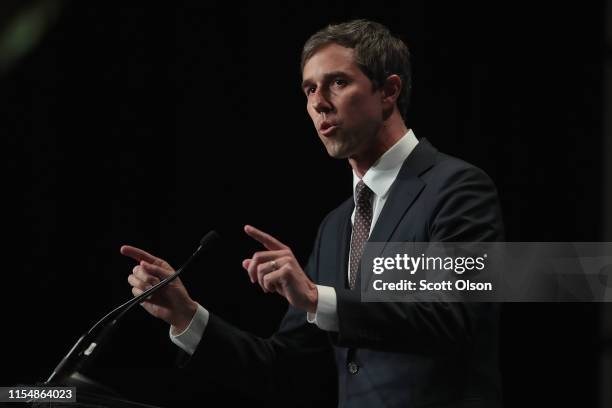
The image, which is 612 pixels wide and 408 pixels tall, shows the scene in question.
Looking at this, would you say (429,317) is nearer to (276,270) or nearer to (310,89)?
(276,270)

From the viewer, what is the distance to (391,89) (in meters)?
2.11

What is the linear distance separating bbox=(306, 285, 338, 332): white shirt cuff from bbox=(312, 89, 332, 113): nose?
1.86 feet

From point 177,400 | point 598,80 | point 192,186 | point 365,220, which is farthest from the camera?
point 192,186

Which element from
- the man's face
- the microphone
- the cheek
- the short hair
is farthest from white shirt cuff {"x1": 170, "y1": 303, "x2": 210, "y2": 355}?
the short hair

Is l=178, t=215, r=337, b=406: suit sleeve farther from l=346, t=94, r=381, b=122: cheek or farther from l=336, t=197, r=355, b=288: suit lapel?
l=346, t=94, r=381, b=122: cheek

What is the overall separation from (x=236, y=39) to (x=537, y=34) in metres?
1.10

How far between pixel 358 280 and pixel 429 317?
11.1 inches

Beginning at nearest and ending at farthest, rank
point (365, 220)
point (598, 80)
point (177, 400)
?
point (365, 220)
point (177, 400)
point (598, 80)

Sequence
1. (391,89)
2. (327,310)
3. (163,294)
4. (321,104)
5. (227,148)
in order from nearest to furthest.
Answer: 1. (327,310)
2. (163,294)
3. (321,104)
4. (391,89)
5. (227,148)

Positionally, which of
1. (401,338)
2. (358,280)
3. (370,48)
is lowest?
(401,338)

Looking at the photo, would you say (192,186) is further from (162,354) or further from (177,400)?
(177,400)

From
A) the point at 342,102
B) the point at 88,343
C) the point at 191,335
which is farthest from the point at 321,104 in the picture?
the point at 88,343

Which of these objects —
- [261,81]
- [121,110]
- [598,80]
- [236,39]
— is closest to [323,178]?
[261,81]

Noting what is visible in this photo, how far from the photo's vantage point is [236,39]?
286 cm
